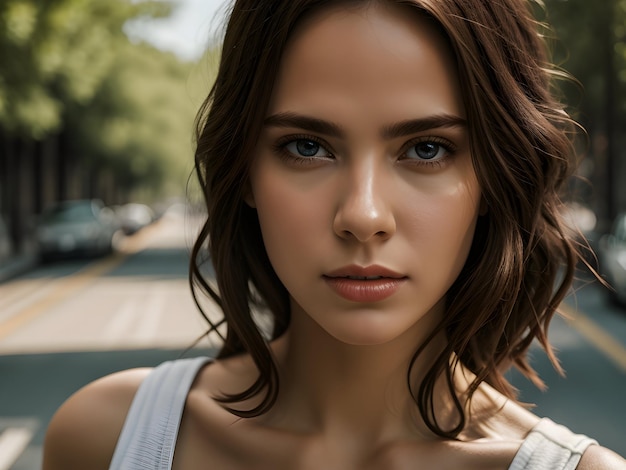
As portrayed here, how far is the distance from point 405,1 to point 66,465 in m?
1.00

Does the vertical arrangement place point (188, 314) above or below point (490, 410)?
below

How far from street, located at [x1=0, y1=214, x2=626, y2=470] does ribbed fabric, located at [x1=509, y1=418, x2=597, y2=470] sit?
2.89 ft

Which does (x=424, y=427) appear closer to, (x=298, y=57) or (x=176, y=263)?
(x=298, y=57)

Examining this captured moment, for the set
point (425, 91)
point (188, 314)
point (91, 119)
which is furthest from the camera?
point (91, 119)

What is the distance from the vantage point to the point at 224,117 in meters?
1.71

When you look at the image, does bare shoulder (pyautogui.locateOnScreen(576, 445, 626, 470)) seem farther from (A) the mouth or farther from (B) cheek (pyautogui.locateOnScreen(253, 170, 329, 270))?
(B) cheek (pyautogui.locateOnScreen(253, 170, 329, 270))

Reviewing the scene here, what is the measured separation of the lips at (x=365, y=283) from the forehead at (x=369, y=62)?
256 mm

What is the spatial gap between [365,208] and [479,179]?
0.84ft

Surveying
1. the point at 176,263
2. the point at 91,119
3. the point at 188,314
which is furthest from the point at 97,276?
the point at 91,119

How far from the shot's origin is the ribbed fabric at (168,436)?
5.17ft

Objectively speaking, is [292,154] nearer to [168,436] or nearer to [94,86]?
[168,436]

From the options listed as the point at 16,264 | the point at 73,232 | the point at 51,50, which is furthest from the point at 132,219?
the point at 51,50

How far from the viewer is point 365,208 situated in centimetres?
148

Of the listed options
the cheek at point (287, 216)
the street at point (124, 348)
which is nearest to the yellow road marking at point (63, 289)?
the street at point (124, 348)
